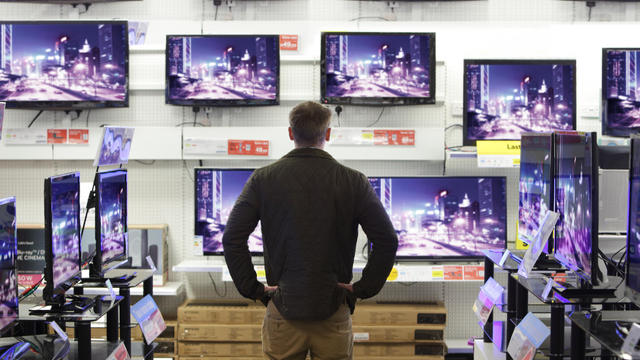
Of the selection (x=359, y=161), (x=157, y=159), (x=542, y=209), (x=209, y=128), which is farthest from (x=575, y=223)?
(x=157, y=159)

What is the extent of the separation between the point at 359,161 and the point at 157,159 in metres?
1.46

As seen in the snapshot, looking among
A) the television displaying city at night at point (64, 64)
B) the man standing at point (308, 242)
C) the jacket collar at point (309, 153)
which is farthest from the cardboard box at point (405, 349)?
the television displaying city at night at point (64, 64)

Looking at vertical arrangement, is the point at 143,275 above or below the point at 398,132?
below

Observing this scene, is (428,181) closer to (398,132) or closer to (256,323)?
(398,132)

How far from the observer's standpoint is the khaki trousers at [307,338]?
2449 millimetres

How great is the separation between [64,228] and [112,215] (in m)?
0.44

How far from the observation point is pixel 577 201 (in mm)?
2295

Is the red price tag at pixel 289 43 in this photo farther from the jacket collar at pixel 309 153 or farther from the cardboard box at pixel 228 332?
the jacket collar at pixel 309 153

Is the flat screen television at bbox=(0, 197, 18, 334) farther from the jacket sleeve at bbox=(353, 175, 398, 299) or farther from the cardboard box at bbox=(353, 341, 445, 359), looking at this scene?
the cardboard box at bbox=(353, 341, 445, 359)

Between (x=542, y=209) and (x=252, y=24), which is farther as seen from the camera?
(x=252, y=24)

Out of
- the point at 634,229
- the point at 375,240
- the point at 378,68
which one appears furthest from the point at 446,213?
the point at 634,229

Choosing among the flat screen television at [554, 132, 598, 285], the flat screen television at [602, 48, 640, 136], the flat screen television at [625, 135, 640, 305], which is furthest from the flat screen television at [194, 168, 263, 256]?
the flat screen television at [625, 135, 640, 305]

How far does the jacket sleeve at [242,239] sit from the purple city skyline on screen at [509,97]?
214 cm

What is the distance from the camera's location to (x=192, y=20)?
4609 mm
